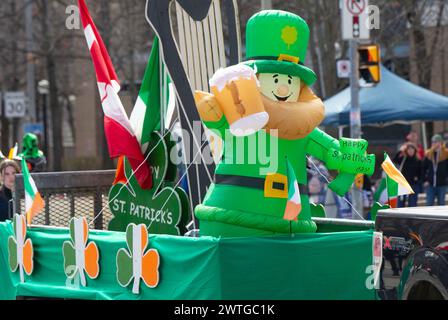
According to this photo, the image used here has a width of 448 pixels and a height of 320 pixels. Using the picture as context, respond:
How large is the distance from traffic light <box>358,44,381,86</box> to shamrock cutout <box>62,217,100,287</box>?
348 inches

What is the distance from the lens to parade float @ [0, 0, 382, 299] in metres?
7.50

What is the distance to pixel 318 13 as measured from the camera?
27.4 meters

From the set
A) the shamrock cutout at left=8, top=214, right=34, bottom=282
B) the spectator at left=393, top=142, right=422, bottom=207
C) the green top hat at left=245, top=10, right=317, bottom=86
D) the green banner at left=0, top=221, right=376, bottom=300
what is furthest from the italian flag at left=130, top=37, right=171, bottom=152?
the spectator at left=393, top=142, right=422, bottom=207

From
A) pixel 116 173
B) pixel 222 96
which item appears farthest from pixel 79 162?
pixel 222 96

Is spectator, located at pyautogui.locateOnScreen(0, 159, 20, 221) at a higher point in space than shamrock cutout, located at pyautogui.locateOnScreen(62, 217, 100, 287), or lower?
higher

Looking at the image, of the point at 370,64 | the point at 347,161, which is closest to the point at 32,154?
the point at 370,64

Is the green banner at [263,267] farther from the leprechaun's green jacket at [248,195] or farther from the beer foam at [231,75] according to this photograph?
the beer foam at [231,75]

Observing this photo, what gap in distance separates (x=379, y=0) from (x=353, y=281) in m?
21.2

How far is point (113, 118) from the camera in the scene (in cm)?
971

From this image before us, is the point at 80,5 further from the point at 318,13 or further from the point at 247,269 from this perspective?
the point at 318,13

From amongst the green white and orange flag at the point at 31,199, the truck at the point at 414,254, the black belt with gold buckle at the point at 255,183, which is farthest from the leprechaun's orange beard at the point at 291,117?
the green white and orange flag at the point at 31,199

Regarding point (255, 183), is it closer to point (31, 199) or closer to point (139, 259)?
point (139, 259)

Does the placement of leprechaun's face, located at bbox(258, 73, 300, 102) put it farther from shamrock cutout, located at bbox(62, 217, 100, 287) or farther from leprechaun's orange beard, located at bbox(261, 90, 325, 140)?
shamrock cutout, located at bbox(62, 217, 100, 287)

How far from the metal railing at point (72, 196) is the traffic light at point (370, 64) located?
6750mm
